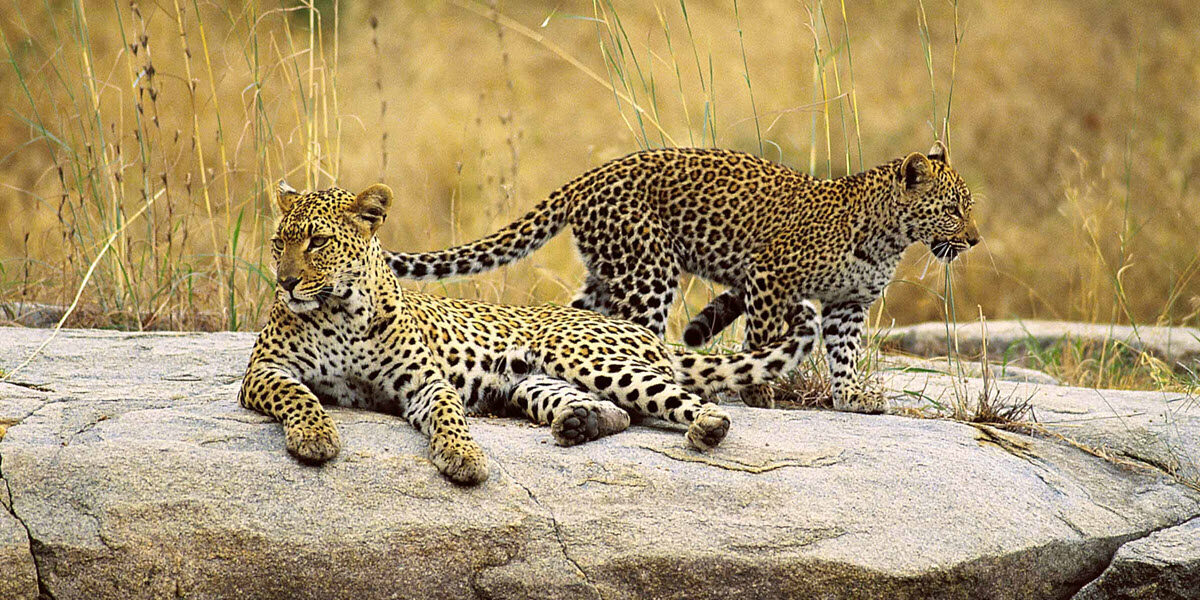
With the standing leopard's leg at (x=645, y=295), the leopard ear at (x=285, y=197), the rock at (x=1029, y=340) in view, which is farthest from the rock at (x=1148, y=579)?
the rock at (x=1029, y=340)

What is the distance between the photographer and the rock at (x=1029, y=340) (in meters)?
10.0

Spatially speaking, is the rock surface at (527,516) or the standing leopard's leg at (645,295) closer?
the rock surface at (527,516)

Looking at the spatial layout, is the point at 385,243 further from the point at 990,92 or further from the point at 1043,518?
the point at 1043,518

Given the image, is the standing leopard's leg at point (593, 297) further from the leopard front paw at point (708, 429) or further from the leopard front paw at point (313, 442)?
the leopard front paw at point (313, 442)

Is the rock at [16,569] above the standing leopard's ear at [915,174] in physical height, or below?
below

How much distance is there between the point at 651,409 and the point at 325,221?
1.49 metres

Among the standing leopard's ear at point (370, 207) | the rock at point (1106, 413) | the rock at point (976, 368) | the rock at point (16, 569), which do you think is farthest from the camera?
the rock at point (976, 368)

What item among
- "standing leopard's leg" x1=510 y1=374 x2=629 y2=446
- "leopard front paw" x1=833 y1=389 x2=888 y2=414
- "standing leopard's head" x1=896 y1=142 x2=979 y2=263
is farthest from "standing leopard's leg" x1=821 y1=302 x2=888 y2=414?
"standing leopard's leg" x1=510 y1=374 x2=629 y2=446

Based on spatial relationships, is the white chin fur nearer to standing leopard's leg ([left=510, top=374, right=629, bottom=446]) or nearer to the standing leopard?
standing leopard's leg ([left=510, top=374, right=629, bottom=446])

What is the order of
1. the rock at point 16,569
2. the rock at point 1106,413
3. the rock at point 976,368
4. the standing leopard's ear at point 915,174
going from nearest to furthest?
the rock at point 16,569, the rock at point 1106,413, the standing leopard's ear at point 915,174, the rock at point 976,368

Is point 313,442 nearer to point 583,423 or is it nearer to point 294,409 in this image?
point 294,409

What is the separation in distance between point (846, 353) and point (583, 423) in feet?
6.89

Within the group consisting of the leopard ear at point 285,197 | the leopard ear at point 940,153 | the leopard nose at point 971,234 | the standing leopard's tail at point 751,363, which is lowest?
the standing leopard's tail at point 751,363

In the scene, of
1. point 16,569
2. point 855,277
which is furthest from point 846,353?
point 16,569
